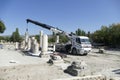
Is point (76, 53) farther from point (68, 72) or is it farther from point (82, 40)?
point (68, 72)

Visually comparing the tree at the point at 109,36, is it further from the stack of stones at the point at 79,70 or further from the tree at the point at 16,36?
the stack of stones at the point at 79,70

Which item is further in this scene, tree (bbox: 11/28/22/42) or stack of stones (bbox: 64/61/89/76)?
tree (bbox: 11/28/22/42)

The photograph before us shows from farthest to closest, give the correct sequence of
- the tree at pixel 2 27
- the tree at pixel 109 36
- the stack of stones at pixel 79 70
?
the tree at pixel 2 27
the tree at pixel 109 36
the stack of stones at pixel 79 70

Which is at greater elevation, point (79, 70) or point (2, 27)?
point (2, 27)

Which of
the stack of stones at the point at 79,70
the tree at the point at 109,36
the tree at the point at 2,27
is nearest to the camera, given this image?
the stack of stones at the point at 79,70

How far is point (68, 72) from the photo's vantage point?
10945mm

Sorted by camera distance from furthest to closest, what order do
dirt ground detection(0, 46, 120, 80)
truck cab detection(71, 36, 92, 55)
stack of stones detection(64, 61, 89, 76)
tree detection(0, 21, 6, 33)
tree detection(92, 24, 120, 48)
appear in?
tree detection(0, 21, 6, 33) < tree detection(92, 24, 120, 48) < truck cab detection(71, 36, 92, 55) < stack of stones detection(64, 61, 89, 76) < dirt ground detection(0, 46, 120, 80)

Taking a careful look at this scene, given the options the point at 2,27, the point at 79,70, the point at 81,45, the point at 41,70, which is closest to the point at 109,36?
the point at 81,45

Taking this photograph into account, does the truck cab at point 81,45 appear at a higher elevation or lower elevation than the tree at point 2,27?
lower

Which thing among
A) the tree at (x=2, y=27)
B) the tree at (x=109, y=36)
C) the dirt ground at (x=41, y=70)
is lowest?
the dirt ground at (x=41, y=70)

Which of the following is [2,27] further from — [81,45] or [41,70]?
[41,70]

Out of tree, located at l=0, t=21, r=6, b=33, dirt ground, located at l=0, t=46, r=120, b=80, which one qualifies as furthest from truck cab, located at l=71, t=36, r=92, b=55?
tree, located at l=0, t=21, r=6, b=33

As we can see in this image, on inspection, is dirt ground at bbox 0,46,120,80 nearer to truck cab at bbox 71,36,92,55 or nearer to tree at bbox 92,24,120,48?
truck cab at bbox 71,36,92,55

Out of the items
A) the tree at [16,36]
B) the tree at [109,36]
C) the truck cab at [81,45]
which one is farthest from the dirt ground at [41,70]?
the tree at [16,36]
